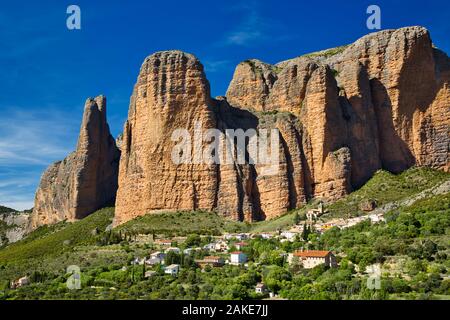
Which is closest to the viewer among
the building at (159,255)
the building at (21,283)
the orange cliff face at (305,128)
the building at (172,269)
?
the building at (172,269)

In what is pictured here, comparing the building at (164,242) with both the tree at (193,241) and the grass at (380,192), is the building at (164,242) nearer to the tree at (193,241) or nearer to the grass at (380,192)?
the tree at (193,241)

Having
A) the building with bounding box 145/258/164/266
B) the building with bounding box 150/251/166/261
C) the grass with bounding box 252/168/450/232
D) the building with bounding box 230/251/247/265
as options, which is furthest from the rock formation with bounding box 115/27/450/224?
the building with bounding box 145/258/164/266

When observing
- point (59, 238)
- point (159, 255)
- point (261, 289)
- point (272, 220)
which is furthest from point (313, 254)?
point (59, 238)

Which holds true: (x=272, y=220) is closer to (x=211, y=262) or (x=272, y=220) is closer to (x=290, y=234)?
(x=290, y=234)

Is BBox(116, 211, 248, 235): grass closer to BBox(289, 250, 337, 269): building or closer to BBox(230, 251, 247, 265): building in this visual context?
BBox(230, 251, 247, 265): building

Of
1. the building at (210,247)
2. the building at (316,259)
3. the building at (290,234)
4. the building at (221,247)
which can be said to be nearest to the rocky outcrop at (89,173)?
the building at (210,247)
